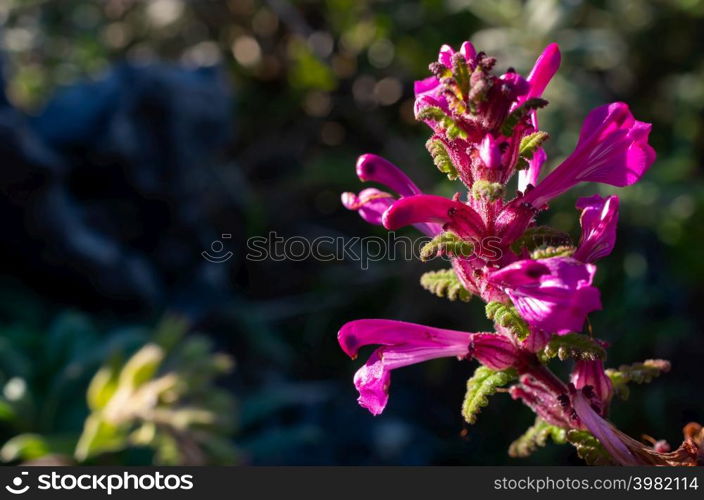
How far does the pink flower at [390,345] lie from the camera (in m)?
1.23

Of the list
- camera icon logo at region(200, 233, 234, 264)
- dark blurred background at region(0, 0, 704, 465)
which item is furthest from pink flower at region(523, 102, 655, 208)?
camera icon logo at region(200, 233, 234, 264)

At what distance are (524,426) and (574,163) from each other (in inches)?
98.1

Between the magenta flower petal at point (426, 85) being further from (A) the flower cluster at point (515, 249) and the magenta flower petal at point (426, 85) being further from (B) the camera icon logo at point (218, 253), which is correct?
(B) the camera icon logo at point (218, 253)

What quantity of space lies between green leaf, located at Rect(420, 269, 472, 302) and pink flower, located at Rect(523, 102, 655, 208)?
0.17 m

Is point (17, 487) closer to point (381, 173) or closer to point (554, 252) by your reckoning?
point (381, 173)

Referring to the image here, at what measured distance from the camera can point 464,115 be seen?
1.14m

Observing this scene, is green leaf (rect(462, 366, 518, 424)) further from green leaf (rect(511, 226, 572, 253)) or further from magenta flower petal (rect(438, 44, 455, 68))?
magenta flower petal (rect(438, 44, 455, 68))

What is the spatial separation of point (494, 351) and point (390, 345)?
0.58 feet

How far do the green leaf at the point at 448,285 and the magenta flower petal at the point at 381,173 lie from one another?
0.15 m

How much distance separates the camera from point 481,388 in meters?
1.16

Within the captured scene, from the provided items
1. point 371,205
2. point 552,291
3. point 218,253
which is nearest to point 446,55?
point 371,205

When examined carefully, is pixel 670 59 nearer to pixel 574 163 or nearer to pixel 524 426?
pixel 524 426

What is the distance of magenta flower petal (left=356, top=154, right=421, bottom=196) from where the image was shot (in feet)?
→ 4.32

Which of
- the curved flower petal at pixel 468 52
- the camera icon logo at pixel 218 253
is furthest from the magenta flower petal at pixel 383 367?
the camera icon logo at pixel 218 253
